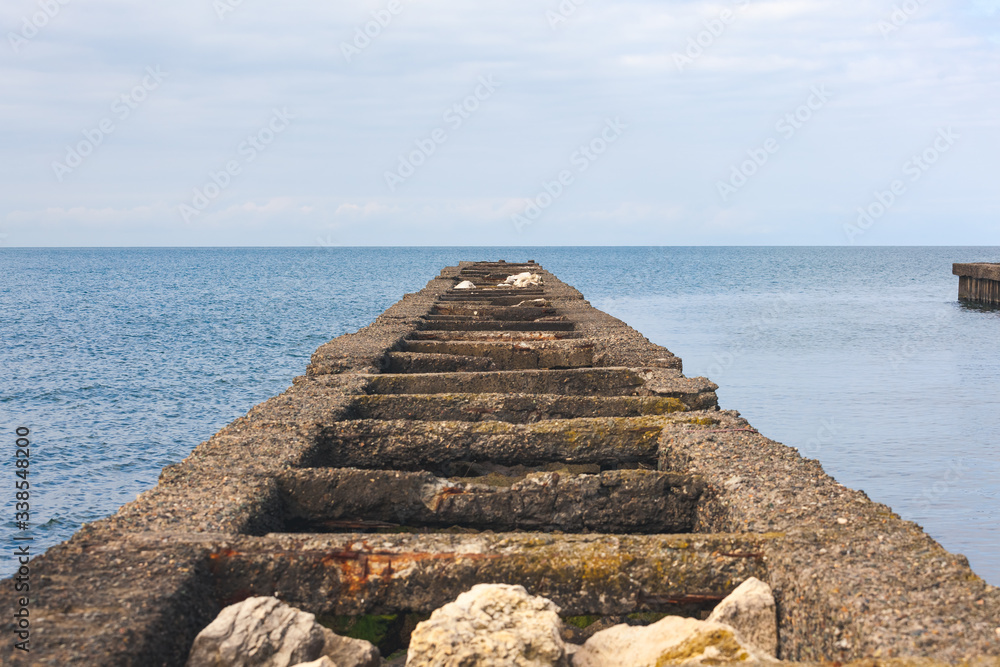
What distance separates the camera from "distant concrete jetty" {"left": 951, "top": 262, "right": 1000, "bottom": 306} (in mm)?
38397

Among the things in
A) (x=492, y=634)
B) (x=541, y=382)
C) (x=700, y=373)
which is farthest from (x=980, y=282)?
(x=492, y=634)

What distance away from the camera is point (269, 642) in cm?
271

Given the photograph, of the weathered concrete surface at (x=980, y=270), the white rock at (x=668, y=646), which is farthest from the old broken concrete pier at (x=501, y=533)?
the weathered concrete surface at (x=980, y=270)

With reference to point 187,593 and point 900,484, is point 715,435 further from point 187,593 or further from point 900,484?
point 900,484

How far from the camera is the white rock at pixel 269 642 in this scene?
2697mm

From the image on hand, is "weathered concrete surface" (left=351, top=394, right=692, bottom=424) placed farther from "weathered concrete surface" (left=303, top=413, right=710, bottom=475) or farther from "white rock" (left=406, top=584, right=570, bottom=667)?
"white rock" (left=406, top=584, right=570, bottom=667)

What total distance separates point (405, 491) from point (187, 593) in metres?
1.33


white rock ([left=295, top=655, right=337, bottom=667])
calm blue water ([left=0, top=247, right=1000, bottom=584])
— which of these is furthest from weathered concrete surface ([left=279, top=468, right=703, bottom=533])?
calm blue water ([left=0, top=247, right=1000, bottom=584])

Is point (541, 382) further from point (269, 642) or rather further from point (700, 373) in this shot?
point (700, 373)

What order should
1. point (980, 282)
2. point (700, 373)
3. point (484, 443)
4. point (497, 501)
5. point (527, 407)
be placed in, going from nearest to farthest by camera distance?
point (497, 501)
point (484, 443)
point (527, 407)
point (700, 373)
point (980, 282)

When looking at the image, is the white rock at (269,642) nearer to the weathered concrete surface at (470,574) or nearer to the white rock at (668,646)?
the weathered concrete surface at (470,574)

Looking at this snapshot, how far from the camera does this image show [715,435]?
15.4ft

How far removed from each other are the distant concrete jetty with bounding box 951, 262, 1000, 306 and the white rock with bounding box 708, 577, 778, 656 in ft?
131

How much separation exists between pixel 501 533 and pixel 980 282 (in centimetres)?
4407
